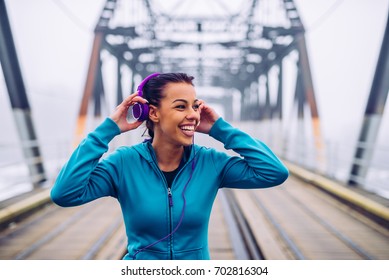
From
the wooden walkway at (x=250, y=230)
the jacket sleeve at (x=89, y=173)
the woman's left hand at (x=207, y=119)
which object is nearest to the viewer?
the jacket sleeve at (x=89, y=173)

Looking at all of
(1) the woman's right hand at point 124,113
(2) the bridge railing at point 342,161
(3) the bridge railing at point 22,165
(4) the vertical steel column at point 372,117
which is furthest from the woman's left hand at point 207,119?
(4) the vertical steel column at point 372,117

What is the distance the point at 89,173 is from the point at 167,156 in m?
0.30

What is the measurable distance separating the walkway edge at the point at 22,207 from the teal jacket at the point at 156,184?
9.25 feet

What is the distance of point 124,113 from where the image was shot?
1.27 meters

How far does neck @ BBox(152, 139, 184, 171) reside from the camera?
50.9 inches

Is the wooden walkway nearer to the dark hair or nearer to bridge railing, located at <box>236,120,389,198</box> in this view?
bridge railing, located at <box>236,120,389,198</box>

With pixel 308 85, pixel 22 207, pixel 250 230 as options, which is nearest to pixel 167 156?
pixel 250 230

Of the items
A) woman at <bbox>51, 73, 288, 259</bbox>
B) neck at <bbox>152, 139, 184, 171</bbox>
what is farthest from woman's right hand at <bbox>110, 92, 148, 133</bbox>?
neck at <bbox>152, 139, 184, 171</bbox>

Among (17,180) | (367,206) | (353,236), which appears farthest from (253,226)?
(17,180)

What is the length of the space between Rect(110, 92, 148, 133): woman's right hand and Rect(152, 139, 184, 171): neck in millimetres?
130

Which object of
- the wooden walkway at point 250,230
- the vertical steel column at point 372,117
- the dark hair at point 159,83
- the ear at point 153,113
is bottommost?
the wooden walkway at point 250,230

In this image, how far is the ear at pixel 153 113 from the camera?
1.27 metres

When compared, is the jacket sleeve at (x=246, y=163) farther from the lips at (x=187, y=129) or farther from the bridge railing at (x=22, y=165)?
the bridge railing at (x=22, y=165)

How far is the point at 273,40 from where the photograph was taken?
1123 centimetres
